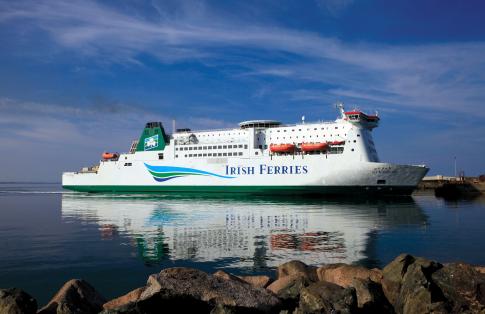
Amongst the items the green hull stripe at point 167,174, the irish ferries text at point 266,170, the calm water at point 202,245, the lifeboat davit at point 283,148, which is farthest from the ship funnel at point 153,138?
the calm water at point 202,245

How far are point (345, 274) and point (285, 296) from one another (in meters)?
1.46

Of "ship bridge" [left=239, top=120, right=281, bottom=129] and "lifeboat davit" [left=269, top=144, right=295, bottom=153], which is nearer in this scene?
"lifeboat davit" [left=269, top=144, right=295, bottom=153]

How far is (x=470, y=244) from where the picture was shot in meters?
12.5

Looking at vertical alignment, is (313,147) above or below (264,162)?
above

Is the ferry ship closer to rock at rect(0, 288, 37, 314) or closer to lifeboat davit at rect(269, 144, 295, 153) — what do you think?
lifeboat davit at rect(269, 144, 295, 153)

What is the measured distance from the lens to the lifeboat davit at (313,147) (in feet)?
112

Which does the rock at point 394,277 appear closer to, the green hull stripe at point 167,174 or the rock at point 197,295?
the rock at point 197,295

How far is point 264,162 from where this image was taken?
3641 cm

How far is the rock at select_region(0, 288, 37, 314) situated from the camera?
17.2ft

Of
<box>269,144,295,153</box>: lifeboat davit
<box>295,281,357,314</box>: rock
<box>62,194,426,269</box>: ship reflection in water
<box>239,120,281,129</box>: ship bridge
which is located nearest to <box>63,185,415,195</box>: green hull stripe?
<box>269,144,295,153</box>: lifeboat davit

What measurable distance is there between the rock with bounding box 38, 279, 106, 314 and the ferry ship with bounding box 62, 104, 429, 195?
1143 inches

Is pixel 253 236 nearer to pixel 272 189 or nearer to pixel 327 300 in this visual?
pixel 327 300

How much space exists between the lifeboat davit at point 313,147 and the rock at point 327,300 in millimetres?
29494

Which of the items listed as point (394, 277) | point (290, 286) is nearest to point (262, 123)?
point (394, 277)
